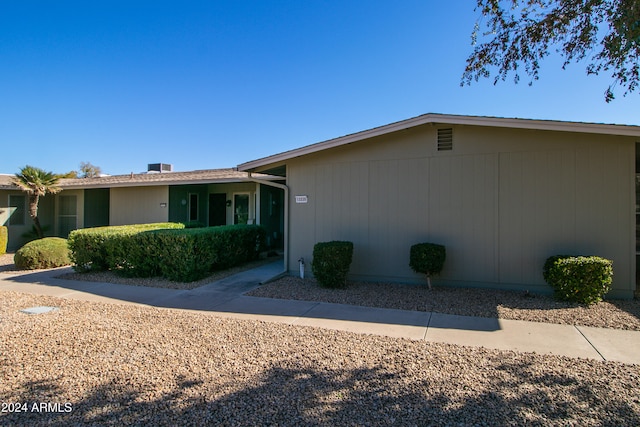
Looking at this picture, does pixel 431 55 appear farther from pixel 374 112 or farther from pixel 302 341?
pixel 302 341

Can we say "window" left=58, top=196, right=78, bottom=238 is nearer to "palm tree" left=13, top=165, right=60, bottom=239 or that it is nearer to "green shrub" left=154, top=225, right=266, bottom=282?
"palm tree" left=13, top=165, right=60, bottom=239

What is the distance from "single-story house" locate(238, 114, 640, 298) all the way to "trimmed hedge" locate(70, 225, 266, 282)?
2.06 meters

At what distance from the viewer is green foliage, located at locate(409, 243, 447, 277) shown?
650 cm

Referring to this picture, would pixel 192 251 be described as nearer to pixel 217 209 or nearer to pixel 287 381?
pixel 287 381

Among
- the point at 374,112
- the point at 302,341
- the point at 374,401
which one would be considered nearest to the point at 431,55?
the point at 374,112

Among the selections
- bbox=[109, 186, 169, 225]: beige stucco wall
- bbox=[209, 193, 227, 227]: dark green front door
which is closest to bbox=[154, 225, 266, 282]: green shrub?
bbox=[209, 193, 227, 227]: dark green front door

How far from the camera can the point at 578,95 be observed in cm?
625

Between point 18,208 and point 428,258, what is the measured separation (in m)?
16.8

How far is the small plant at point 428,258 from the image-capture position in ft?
21.3

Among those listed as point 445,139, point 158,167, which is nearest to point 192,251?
point 445,139

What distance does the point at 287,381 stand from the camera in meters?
3.12

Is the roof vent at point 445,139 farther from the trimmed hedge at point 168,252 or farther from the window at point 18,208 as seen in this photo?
the window at point 18,208

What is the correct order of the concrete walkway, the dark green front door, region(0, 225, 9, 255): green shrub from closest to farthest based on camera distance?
1. the concrete walkway
2. region(0, 225, 9, 255): green shrub
3. the dark green front door

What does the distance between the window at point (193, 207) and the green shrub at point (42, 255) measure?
4545 mm
